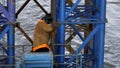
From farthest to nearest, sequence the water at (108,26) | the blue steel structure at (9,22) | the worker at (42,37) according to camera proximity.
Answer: the water at (108,26) < the blue steel structure at (9,22) < the worker at (42,37)

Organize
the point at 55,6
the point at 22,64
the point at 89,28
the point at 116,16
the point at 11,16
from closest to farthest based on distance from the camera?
the point at 22,64 → the point at 11,16 → the point at 55,6 → the point at 89,28 → the point at 116,16

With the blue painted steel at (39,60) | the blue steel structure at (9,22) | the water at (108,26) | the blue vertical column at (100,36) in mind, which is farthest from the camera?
the water at (108,26)

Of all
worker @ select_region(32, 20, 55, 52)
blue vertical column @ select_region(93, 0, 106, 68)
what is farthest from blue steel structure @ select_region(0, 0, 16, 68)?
blue vertical column @ select_region(93, 0, 106, 68)

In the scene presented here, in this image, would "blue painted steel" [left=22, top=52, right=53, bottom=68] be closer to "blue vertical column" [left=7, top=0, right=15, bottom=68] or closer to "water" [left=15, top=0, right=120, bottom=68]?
"blue vertical column" [left=7, top=0, right=15, bottom=68]

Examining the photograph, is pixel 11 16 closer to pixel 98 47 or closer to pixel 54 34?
pixel 54 34

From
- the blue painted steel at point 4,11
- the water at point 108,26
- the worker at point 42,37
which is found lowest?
the water at point 108,26

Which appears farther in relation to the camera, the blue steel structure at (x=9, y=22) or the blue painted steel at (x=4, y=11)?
the blue steel structure at (x=9, y=22)

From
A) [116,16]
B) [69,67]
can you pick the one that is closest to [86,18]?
[69,67]

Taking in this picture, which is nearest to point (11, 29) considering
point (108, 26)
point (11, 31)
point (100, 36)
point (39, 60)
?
point (11, 31)

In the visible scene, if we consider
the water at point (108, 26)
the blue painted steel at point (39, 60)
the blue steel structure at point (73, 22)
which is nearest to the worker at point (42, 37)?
the blue steel structure at point (73, 22)

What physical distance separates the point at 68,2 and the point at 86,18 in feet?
7.49

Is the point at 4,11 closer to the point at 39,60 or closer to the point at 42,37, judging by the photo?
the point at 42,37

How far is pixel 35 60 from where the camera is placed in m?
12.0

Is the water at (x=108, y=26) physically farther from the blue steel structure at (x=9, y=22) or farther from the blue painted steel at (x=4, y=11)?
the blue painted steel at (x=4, y=11)
